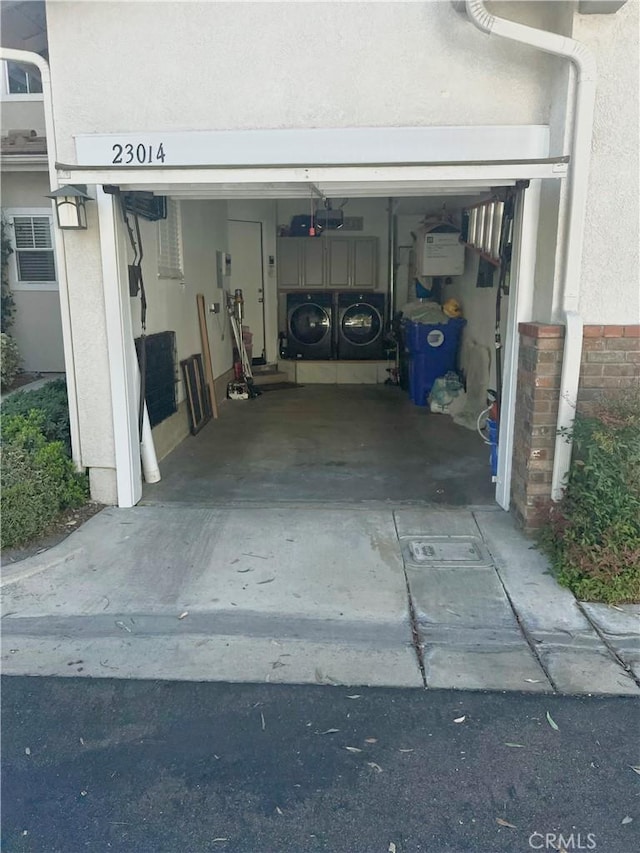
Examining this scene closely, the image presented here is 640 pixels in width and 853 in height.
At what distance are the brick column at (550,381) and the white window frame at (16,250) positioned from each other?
6.94 meters

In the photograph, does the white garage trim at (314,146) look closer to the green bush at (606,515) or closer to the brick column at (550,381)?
the brick column at (550,381)

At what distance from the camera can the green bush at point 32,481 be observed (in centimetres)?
395

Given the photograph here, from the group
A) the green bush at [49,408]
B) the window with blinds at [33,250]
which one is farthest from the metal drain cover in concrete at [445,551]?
the window with blinds at [33,250]

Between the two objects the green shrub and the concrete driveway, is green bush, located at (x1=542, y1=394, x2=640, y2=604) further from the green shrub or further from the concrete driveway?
the green shrub

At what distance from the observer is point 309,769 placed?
7.40 feet

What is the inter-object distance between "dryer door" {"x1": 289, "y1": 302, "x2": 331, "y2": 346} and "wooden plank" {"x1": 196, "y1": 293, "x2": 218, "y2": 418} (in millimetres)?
2516

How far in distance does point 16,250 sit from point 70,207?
17.3 feet

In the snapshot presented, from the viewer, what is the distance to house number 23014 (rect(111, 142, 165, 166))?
13.1 feet

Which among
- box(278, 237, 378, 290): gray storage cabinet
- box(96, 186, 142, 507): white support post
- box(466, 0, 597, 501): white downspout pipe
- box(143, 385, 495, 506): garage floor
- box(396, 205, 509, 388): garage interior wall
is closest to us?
box(466, 0, 597, 501): white downspout pipe

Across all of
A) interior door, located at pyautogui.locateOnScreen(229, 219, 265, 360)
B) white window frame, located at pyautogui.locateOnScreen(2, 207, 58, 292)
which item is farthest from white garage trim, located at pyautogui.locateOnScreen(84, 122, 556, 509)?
interior door, located at pyautogui.locateOnScreen(229, 219, 265, 360)

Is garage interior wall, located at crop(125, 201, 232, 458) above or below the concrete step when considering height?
above

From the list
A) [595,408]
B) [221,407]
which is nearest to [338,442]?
[221,407]

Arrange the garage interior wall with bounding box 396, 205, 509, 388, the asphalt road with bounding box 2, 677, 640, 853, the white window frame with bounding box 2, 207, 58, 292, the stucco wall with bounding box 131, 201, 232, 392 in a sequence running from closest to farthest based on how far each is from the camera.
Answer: the asphalt road with bounding box 2, 677, 640, 853 < the stucco wall with bounding box 131, 201, 232, 392 < the garage interior wall with bounding box 396, 205, 509, 388 < the white window frame with bounding box 2, 207, 58, 292

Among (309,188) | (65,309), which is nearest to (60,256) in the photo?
(65,309)
